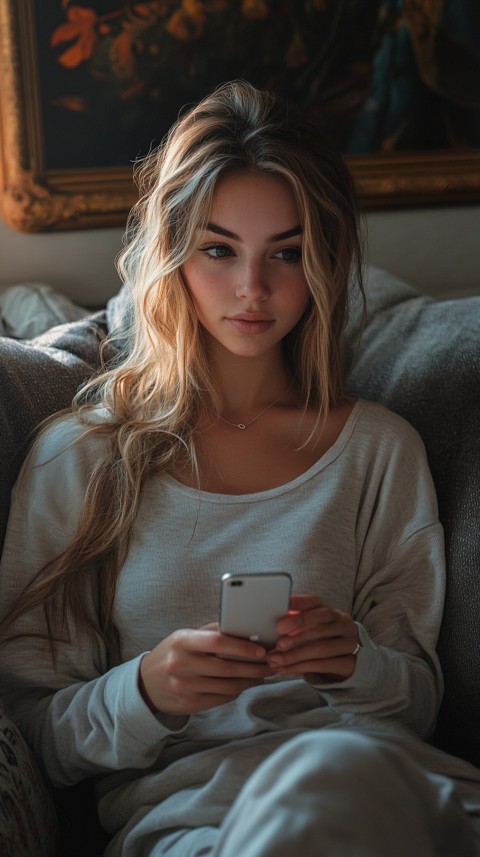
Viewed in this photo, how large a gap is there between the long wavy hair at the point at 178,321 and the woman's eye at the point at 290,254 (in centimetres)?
3

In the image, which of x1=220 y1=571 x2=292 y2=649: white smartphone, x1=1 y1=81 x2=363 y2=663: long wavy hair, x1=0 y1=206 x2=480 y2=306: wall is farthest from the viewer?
x1=0 y1=206 x2=480 y2=306: wall

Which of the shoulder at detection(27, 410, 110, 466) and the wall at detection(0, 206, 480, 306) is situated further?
the wall at detection(0, 206, 480, 306)

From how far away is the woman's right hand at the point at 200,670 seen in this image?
3.58 ft

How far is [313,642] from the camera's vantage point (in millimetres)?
1144

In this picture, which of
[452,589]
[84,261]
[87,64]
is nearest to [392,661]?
[452,589]

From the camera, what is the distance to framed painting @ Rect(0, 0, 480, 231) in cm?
214

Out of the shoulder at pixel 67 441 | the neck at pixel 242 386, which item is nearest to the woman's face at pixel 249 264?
the neck at pixel 242 386

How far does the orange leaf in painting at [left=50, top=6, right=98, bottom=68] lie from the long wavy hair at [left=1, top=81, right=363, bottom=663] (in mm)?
743

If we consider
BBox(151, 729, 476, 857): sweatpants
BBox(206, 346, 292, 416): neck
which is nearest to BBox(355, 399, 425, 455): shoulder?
BBox(206, 346, 292, 416): neck

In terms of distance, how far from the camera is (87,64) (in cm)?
215

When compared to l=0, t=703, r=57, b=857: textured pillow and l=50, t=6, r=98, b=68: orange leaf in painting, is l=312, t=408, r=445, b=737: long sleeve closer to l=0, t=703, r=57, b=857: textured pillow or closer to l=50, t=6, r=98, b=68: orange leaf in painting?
l=0, t=703, r=57, b=857: textured pillow

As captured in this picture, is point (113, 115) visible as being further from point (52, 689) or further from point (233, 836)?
point (233, 836)

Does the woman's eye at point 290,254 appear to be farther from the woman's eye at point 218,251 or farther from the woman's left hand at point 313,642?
Result: the woman's left hand at point 313,642

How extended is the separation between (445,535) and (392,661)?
231 mm
